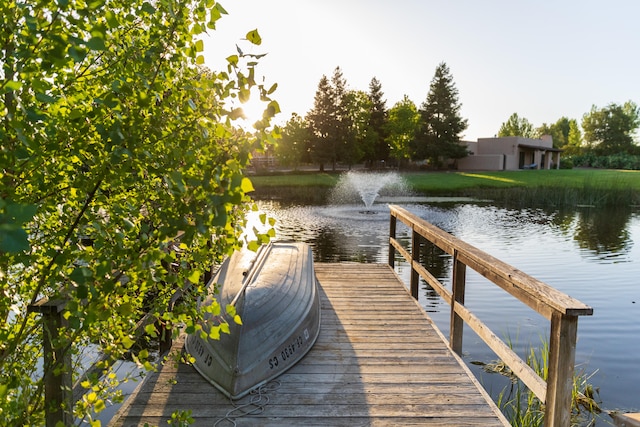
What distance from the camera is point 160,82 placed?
5.74 feet

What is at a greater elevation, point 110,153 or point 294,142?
point 294,142

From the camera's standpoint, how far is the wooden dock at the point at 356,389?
3182 mm

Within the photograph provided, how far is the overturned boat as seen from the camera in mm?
3580

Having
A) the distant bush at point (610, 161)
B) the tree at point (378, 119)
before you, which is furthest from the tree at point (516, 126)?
the tree at point (378, 119)

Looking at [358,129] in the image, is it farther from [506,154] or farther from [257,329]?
[257,329]

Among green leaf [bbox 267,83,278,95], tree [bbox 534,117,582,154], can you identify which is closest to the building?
tree [bbox 534,117,582,154]

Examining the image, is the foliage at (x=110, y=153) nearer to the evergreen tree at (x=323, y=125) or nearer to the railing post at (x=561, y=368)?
the railing post at (x=561, y=368)

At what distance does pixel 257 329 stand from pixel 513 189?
2930 cm

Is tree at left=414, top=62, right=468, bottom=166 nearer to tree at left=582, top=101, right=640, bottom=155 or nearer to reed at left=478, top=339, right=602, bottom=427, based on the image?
tree at left=582, top=101, right=640, bottom=155

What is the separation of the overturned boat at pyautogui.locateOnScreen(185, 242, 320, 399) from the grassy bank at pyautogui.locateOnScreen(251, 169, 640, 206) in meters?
22.7

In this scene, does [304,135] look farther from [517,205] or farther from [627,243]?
[627,243]

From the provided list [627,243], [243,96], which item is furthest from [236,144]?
[627,243]

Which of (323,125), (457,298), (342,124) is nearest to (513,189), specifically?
(342,124)

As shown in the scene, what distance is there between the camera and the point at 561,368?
8.26 ft
